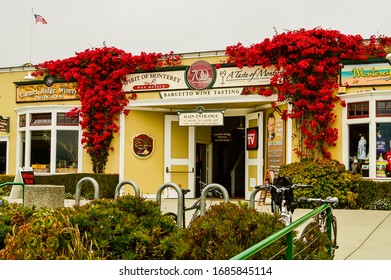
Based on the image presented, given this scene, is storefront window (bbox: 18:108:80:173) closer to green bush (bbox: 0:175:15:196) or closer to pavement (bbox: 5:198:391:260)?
green bush (bbox: 0:175:15:196)

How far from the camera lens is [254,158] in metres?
16.0

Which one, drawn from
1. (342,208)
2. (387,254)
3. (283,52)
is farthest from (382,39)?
(387,254)

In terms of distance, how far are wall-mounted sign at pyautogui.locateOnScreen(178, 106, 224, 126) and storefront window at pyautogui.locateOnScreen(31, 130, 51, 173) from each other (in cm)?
461

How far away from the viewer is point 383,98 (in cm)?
1362

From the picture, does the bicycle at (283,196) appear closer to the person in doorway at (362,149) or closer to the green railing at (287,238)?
the green railing at (287,238)

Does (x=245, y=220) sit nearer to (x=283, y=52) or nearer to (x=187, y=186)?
(x=283, y=52)

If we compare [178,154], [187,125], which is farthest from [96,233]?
[178,154]

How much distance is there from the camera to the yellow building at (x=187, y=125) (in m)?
14.1

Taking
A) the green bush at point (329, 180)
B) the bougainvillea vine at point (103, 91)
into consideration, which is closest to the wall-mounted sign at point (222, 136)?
the bougainvillea vine at point (103, 91)

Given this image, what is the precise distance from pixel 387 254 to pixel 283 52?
8661 millimetres

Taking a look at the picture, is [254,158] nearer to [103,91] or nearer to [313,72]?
[313,72]

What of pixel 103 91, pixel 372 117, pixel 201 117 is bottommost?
pixel 372 117

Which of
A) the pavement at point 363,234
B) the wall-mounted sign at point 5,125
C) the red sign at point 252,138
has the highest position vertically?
the wall-mounted sign at point 5,125

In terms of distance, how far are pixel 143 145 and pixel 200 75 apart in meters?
2.91
